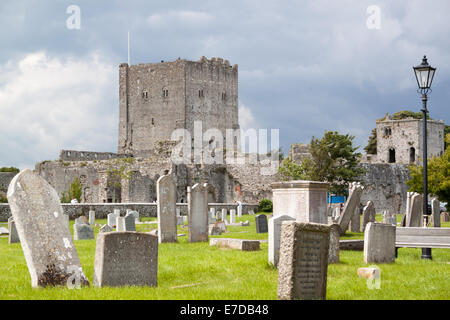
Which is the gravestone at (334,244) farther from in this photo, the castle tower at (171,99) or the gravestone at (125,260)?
the castle tower at (171,99)

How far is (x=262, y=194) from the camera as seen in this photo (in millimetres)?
48406

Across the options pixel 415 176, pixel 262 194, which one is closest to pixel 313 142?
pixel 262 194

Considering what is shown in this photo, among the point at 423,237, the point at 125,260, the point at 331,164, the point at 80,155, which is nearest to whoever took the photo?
the point at 125,260

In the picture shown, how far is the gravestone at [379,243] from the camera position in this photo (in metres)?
11.4

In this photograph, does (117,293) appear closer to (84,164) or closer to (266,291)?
(266,291)

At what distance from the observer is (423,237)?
1244 cm

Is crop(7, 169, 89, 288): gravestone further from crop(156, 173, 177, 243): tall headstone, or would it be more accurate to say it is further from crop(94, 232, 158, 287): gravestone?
crop(156, 173, 177, 243): tall headstone

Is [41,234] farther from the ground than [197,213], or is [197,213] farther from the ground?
[41,234]

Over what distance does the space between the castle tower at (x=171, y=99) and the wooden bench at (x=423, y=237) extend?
59.8 m

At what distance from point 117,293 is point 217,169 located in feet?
137

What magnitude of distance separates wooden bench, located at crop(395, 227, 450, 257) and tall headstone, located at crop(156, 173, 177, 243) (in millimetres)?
5846

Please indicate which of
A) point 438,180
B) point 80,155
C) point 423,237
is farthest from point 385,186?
point 423,237

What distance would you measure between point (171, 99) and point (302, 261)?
6578 centimetres

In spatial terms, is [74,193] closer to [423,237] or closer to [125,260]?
[423,237]
